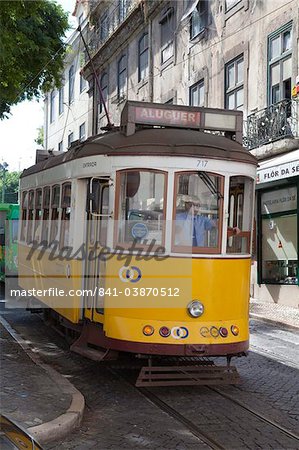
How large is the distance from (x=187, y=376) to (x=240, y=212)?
210 centimetres

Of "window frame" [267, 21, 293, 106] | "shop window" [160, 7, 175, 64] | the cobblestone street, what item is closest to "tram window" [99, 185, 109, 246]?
the cobblestone street

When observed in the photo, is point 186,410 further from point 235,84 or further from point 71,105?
point 71,105

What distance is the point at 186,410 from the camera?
253 inches

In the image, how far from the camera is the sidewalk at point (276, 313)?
44.1 ft

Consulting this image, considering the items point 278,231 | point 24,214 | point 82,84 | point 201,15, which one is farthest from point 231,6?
point 82,84

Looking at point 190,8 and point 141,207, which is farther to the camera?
point 190,8

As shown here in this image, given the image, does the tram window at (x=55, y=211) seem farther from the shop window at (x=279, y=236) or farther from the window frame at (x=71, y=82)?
the window frame at (x=71, y=82)

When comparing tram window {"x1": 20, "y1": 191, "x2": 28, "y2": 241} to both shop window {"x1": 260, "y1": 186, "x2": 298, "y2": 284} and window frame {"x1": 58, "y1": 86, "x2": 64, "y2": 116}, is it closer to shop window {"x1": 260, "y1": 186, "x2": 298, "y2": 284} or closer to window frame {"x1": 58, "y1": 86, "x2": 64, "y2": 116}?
shop window {"x1": 260, "y1": 186, "x2": 298, "y2": 284}

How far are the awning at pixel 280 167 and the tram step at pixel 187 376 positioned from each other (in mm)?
9084

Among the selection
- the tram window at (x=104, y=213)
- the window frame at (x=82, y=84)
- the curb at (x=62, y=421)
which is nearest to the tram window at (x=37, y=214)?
the tram window at (x=104, y=213)

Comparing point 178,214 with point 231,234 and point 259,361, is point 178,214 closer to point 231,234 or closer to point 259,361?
point 231,234

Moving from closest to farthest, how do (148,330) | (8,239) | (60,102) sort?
(148,330)
(8,239)
(60,102)

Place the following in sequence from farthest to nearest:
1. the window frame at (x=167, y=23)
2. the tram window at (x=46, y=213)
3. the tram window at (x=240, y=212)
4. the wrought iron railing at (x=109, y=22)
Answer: the wrought iron railing at (x=109, y=22) < the window frame at (x=167, y=23) < the tram window at (x=46, y=213) < the tram window at (x=240, y=212)

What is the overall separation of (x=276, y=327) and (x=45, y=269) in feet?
19.4
